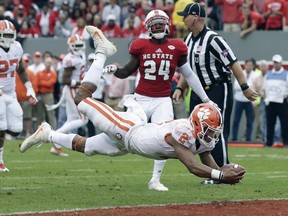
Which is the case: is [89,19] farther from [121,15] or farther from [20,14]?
[20,14]

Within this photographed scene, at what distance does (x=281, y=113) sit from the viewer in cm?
1634

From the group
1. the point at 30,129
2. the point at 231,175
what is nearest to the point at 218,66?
the point at 231,175

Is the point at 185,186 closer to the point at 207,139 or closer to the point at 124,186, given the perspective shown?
the point at 124,186

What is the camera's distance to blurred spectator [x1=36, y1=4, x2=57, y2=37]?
21094 millimetres

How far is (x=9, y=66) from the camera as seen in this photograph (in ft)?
36.1

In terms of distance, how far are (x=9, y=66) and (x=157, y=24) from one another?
9.94 ft

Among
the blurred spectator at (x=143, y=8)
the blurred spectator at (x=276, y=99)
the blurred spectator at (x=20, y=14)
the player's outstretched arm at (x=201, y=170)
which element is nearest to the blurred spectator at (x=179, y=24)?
the blurred spectator at (x=143, y=8)

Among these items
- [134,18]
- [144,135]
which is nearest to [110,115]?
[144,135]

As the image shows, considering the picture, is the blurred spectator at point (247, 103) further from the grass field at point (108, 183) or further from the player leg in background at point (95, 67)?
the player leg in background at point (95, 67)

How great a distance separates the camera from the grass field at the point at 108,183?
7.90 m

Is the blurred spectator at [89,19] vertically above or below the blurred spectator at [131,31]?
above

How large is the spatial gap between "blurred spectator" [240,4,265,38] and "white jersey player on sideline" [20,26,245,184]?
31.0 ft

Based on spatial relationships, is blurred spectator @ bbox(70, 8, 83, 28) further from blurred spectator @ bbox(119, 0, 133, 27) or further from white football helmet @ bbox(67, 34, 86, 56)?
white football helmet @ bbox(67, 34, 86, 56)

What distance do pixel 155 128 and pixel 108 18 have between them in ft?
39.9
